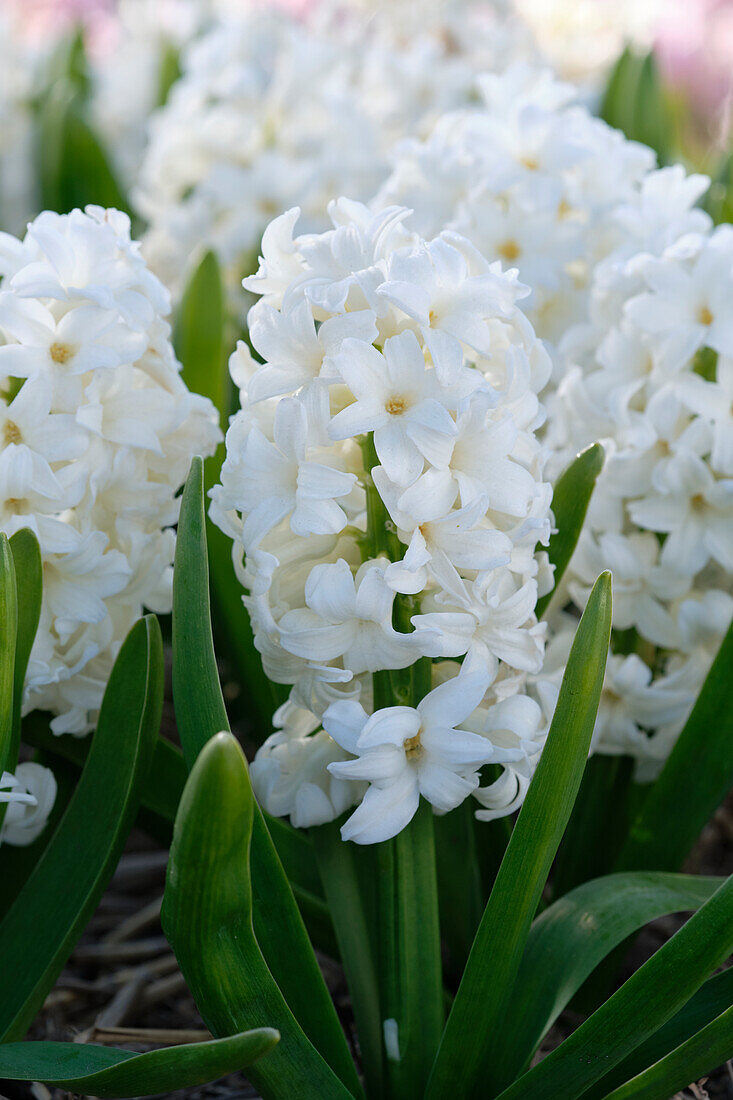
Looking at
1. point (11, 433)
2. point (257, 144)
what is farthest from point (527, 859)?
point (257, 144)

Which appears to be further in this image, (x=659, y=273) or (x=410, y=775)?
(x=659, y=273)

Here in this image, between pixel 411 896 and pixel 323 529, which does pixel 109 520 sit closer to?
pixel 323 529

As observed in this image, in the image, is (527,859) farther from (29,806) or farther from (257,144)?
(257,144)

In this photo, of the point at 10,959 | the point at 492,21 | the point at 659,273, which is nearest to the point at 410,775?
the point at 10,959

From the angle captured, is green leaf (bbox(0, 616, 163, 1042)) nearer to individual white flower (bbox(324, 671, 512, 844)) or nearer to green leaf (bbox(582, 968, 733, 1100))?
individual white flower (bbox(324, 671, 512, 844))

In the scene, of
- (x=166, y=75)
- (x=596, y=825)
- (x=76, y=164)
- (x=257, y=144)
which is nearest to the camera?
(x=596, y=825)

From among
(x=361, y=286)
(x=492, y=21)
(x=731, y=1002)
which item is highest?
(x=492, y=21)

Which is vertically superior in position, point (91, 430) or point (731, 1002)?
point (91, 430)
